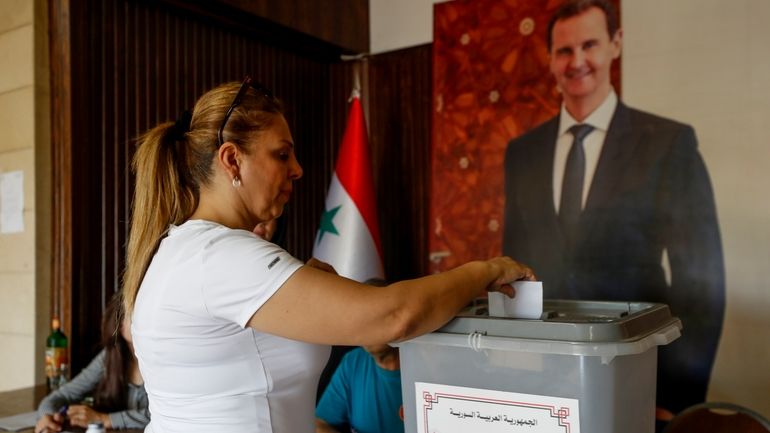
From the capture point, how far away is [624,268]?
7.63 feet

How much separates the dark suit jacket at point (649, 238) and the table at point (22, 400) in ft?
5.13

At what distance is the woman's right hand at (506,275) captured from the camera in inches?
39.6

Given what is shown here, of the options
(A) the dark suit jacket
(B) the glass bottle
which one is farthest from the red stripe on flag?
(B) the glass bottle

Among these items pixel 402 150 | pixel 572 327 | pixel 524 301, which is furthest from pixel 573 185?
pixel 572 327

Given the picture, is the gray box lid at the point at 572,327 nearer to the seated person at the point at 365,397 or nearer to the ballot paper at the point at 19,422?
the seated person at the point at 365,397

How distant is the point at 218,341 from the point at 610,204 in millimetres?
1784

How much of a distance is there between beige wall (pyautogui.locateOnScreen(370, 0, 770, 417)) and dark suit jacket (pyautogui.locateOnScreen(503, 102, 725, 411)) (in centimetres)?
4

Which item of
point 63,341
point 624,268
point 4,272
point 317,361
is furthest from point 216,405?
point 4,272

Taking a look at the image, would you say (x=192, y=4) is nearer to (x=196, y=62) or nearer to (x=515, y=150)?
(x=196, y=62)

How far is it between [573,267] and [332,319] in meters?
1.75

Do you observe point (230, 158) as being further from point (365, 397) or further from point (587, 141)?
point (587, 141)

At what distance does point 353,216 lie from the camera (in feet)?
9.05

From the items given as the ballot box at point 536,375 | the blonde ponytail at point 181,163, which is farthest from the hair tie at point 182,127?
the ballot box at point 536,375

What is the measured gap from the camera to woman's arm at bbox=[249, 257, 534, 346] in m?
0.86
